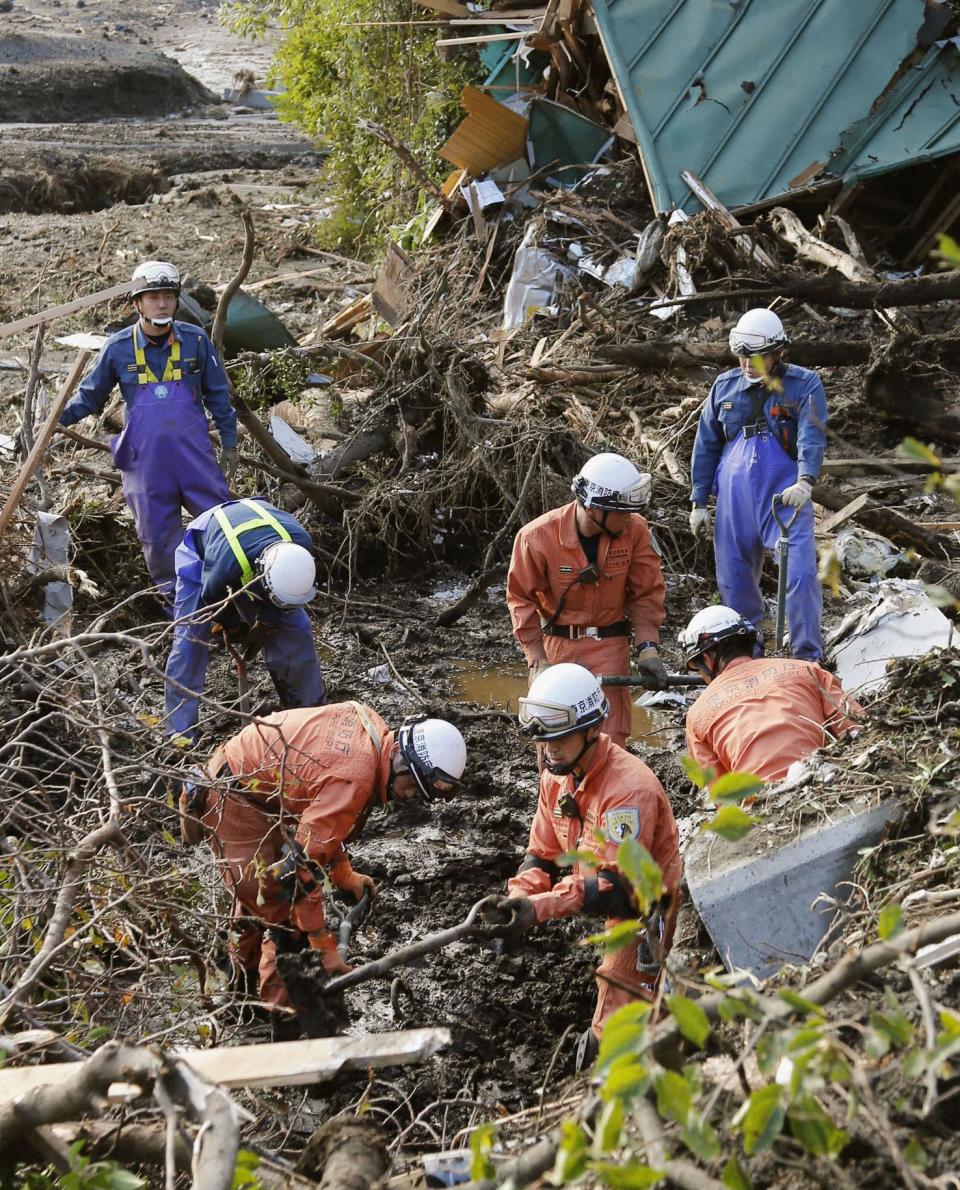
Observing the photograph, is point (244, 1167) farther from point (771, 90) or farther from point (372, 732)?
point (771, 90)

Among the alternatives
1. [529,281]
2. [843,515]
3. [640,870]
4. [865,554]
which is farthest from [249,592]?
[529,281]

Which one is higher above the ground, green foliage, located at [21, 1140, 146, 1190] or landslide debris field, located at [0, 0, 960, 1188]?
green foliage, located at [21, 1140, 146, 1190]

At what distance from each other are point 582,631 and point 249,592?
160cm

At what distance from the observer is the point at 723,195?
1180cm

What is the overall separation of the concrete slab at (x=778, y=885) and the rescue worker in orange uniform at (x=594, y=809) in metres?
0.35

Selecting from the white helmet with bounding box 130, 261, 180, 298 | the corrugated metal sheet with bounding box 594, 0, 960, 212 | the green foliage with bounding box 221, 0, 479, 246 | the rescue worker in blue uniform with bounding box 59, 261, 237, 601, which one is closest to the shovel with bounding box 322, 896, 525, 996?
the rescue worker in blue uniform with bounding box 59, 261, 237, 601

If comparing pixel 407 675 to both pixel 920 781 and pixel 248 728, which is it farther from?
pixel 920 781

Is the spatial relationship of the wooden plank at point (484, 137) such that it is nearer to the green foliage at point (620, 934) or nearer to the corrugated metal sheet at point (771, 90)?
the corrugated metal sheet at point (771, 90)

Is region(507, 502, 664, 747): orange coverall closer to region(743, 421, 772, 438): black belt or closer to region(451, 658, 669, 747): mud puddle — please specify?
region(451, 658, 669, 747): mud puddle

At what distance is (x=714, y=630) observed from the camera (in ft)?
17.1

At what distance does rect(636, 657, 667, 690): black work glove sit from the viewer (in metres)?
6.12

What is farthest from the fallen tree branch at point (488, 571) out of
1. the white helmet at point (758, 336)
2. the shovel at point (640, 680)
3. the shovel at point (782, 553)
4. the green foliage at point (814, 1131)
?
the green foliage at point (814, 1131)

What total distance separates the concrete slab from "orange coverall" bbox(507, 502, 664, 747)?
210 centimetres

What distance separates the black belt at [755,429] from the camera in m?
7.05
